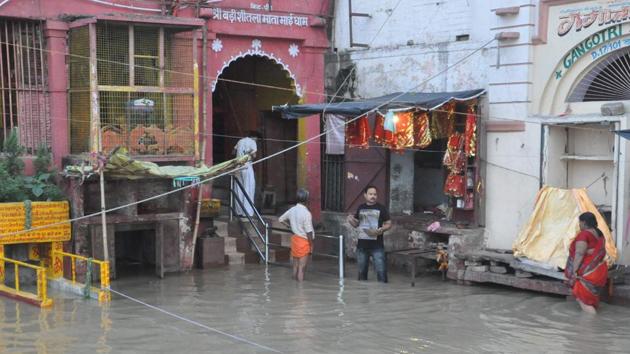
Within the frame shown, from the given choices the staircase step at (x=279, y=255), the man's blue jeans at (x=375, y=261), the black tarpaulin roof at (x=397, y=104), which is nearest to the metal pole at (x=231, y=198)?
the staircase step at (x=279, y=255)

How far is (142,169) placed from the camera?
12367mm

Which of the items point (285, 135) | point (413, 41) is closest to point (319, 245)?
point (285, 135)

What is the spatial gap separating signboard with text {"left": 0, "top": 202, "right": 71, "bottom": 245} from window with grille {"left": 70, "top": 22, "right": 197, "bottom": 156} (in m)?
1.23

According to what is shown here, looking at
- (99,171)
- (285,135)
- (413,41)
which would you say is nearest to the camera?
(99,171)

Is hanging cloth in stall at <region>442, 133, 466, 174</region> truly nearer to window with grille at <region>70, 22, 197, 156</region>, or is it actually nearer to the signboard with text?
window with grille at <region>70, 22, 197, 156</region>

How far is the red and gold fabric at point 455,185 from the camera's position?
44.6 ft

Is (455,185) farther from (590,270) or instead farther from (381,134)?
(590,270)

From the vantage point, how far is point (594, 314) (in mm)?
10820

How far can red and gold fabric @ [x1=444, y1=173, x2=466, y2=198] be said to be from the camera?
13.6 meters

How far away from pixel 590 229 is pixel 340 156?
21.7ft

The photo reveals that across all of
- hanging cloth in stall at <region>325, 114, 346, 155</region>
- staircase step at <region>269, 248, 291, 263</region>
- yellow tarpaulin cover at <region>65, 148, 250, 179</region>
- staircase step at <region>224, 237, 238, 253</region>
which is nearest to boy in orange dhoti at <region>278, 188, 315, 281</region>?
yellow tarpaulin cover at <region>65, 148, 250, 179</region>

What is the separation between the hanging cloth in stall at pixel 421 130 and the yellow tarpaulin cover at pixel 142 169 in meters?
2.89

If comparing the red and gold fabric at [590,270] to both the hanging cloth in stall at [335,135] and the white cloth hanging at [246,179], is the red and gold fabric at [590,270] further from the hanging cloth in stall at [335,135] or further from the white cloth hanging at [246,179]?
the white cloth hanging at [246,179]

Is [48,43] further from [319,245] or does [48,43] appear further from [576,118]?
[576,118]
